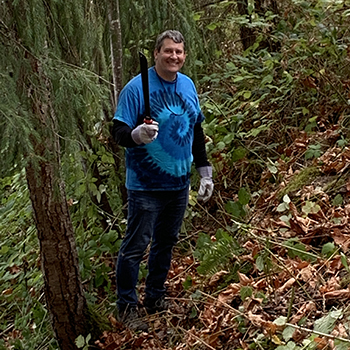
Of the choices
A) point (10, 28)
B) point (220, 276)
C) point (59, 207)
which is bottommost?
point (220, 276)

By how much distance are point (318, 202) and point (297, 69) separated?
2154 mm

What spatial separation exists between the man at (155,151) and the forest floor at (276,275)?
1.27 ft

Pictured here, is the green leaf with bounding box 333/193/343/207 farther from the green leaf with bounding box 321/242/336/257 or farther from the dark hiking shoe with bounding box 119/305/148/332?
the dark hiking shoe with bounding box 119/305/148/332

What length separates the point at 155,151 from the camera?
3387 millimetres

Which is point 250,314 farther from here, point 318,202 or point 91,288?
point 91,288

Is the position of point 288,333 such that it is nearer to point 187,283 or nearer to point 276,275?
point 276,275

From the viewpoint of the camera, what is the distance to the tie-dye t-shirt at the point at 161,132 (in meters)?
3.30

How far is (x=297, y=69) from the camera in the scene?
5672mm

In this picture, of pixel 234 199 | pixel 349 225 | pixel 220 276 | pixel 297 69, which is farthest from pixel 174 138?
pixel 297 69

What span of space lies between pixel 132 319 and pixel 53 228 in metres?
0.91

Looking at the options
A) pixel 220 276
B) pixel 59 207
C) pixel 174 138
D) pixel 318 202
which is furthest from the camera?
pixel 318 202

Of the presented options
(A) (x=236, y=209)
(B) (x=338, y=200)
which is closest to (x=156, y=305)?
(A) (x=236, y=209)

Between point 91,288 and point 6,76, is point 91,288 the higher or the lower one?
the lower one

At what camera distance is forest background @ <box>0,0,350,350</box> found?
2824 millimetres
